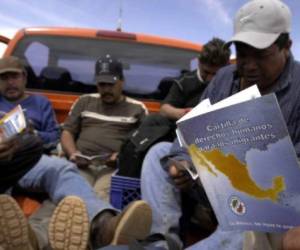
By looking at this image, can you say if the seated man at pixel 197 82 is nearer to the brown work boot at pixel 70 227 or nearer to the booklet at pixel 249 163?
the brown work boot at pixel 70 227

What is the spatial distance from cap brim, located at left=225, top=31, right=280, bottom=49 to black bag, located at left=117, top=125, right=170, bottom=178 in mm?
859

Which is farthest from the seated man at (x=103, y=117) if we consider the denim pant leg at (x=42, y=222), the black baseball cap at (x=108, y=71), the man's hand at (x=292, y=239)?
the man's hand at (x=292, y=239)

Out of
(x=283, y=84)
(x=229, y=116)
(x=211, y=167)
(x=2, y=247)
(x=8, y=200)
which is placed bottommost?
(x=2, y=247)

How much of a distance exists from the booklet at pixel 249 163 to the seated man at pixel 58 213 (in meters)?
0.78

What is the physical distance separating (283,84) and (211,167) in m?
0.86

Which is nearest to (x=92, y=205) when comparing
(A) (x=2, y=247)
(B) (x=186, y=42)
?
(A) (x=2, y=247)

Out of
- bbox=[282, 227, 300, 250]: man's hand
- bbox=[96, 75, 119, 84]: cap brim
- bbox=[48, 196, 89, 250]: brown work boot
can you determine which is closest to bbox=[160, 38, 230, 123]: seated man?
bbox=[96, 75, 119, 84]: cap brim

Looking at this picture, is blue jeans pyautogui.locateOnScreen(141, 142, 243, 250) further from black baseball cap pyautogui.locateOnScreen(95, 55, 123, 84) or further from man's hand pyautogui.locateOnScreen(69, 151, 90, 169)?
black baseball cap pyautogui.locateOnScreen(95, 55, 123, 84)

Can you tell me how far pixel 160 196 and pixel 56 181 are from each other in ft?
2.23

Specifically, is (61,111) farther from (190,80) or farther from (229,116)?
(229,116)

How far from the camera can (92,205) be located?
8.04ft

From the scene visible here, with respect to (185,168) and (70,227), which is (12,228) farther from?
(185,168)

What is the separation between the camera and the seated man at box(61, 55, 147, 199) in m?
3.51

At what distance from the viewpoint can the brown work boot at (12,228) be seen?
2.07m
